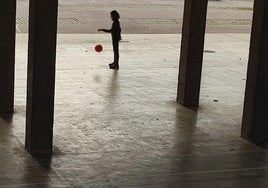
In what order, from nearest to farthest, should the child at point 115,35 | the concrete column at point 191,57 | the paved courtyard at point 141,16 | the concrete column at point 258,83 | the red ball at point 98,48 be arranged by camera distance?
the concrete column at point 258,83
the concrete column at point 191,57
the child at point 115,35
the red ball at point 98,48
the paved courtyard at point 141,16

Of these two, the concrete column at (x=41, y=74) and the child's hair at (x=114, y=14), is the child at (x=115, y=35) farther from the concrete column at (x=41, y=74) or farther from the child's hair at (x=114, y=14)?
the concrete column at (x=41, y=74)

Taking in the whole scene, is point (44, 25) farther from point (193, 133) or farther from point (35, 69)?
point (193, 133)

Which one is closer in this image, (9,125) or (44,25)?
(44,25)

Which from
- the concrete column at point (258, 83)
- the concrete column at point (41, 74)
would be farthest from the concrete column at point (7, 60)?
the concrete column at point (258, 83)

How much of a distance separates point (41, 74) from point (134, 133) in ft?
8.56

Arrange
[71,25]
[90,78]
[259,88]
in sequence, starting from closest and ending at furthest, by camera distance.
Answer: [259,88]
[90,78]
[71,25]

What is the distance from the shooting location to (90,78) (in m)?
17.9

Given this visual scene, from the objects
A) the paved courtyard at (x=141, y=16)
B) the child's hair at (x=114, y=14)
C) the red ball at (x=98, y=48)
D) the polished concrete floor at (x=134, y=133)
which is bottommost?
the polished concrete floor at (x=134, y=133)

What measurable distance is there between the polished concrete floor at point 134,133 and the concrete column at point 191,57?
1.19 ft

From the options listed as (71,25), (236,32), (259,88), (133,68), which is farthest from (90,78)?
(236,32)

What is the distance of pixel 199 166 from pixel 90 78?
7441mm

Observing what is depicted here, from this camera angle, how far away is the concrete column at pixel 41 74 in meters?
10.9

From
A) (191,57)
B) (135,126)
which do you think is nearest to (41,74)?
(135,126)

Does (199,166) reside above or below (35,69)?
below
